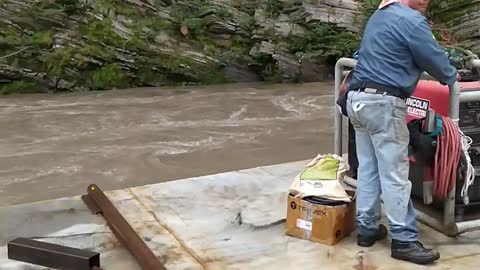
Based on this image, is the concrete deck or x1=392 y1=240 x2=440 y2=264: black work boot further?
the concrete deck

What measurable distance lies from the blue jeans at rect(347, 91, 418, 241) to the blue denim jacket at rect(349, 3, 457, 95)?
0.11 meters

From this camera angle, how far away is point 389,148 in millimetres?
3576

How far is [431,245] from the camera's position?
3867 mm

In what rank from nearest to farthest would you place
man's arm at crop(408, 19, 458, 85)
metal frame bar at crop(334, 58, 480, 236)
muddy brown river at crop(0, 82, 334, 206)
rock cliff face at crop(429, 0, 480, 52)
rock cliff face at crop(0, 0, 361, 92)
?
man's arm at crop(408, 19, 458, 85)
metal frame bar at crop(334, 58, 480, 236)
muddy brown river at crop(0, 82, 334, 206)
rock cliff face at crop(0, 0, 361, 92)
rock cliff face at crop(429, 0, 480, 52)

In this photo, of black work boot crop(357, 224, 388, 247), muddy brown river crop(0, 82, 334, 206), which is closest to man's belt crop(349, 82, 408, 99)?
black work boot crop(357, 224, 388, 247)

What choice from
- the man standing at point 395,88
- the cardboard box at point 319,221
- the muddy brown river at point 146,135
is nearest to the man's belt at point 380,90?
the man standing at point 395,88

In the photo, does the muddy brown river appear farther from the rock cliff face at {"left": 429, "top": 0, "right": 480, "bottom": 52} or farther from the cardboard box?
the rock cliff face at {"left": 429, "top": 0, "right": 480, "bottom": 52}

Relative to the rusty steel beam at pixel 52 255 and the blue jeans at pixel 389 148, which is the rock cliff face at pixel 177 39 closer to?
the rusty steel beam at pixel 52 255

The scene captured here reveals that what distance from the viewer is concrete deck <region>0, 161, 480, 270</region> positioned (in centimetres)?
370

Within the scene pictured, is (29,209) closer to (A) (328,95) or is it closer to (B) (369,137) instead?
(B) (369,137)

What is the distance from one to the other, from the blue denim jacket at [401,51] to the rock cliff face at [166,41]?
10536 millimetres

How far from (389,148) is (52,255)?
184cm

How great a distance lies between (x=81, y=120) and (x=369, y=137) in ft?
23.8

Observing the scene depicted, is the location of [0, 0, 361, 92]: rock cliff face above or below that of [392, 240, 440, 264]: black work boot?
above
